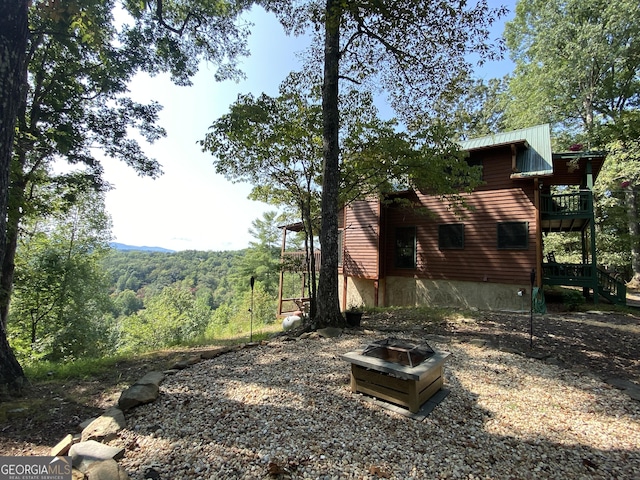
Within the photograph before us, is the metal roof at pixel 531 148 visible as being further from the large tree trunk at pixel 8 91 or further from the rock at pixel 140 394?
the large tree trunk at pixel 8 91

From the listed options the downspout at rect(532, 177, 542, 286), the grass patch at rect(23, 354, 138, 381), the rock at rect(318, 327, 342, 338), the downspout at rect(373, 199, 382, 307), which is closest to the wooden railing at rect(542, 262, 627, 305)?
the downspout at rect(532, 177, 542, 286)

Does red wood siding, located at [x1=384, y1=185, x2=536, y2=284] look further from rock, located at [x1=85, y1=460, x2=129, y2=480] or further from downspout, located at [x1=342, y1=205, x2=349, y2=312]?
rock, located at [x1=85, y1=460, x2=129, y2=480]

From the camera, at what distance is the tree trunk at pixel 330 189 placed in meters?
5.79

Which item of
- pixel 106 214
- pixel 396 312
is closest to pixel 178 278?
pixel 106 214

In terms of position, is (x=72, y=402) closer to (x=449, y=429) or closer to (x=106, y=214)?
(x=449, y=429)

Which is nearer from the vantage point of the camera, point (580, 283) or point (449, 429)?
point (449, 429)

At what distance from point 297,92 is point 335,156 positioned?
6.95ft

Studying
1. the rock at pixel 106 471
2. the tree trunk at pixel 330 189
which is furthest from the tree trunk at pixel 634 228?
the rock at pixel 106 471

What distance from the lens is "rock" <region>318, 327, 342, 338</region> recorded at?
524 centimetres

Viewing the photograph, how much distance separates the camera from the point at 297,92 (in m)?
6.81

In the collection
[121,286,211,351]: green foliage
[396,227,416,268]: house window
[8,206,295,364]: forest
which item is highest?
[396,227,416,268]: house window

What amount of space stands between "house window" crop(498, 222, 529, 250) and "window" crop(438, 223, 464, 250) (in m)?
1.16

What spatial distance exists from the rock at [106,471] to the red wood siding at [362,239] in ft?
33.1

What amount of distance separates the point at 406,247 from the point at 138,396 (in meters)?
10.0
